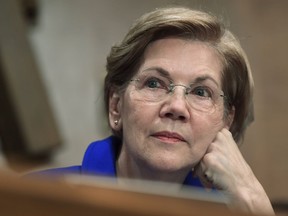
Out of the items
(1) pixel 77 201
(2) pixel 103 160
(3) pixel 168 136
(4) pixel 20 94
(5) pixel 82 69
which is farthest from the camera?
(5) pixel 82 69

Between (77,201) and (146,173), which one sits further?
(146,173)

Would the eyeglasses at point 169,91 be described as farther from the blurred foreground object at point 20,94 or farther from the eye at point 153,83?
the blurred foreground object at point 20,94

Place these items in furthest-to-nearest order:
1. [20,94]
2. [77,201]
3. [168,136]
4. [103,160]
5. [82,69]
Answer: [82,69], [20,94], [103,160], [168,136], [77,201]

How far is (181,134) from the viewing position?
1043mm

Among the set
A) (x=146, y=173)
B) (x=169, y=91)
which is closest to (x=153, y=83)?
(x=169, y=91)

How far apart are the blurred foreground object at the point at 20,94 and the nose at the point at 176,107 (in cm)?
64

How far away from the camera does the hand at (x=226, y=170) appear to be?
3.48 ft

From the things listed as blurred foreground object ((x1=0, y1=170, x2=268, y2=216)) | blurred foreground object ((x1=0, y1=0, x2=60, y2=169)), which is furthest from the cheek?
blurred foreground object ((x1=0, y1=170, x2=268, y2=216))

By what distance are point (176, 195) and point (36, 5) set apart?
245 cm

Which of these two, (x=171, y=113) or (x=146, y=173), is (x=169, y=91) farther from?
(x=146, y=173)

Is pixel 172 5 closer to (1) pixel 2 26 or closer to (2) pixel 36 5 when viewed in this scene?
(1) pixel 2 26

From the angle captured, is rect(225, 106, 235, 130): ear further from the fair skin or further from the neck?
the neck

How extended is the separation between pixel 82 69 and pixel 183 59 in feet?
5.44

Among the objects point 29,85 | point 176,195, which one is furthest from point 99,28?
point 176,195
